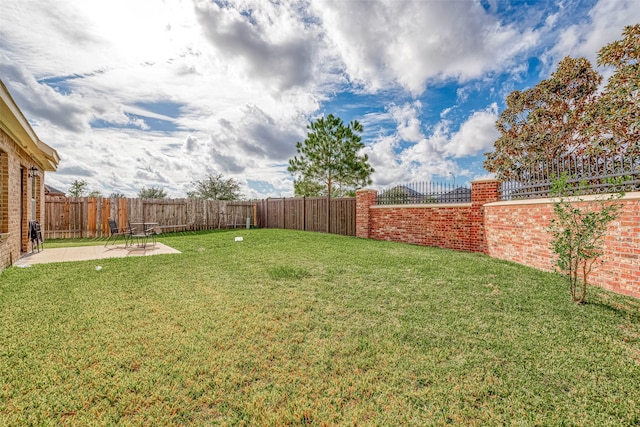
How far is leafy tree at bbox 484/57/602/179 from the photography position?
37.9 feet

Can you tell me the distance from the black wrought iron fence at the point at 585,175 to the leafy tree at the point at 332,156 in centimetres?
1236

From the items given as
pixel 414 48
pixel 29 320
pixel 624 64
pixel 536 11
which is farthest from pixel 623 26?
pixel 29 320

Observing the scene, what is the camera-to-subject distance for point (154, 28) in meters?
6.30

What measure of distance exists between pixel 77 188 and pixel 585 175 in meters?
41.5

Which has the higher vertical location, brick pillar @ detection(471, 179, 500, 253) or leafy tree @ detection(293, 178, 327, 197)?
leafy tree @ detection(293, 178, 327, 197)

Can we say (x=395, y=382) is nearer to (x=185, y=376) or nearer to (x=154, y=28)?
(x=185, y=376)

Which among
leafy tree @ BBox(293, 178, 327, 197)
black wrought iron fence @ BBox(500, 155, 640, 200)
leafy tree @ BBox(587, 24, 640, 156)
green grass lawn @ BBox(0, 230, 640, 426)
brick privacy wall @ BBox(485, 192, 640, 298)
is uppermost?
leafy tree @ BBox(587, 24, 640, 156)

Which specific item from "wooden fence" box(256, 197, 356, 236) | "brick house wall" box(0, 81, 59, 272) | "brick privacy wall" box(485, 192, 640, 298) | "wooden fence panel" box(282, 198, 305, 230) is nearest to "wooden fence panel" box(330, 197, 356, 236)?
"wooden fence" box(256, 197, 356, 236)

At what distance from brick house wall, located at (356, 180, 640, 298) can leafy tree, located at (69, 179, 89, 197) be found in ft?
114

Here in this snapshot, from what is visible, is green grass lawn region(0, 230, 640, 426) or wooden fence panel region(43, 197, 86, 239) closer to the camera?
green grass lawn region(0, 230, 640, 426)

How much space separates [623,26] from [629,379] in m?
10.5

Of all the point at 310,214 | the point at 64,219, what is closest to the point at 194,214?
the point at 64,219

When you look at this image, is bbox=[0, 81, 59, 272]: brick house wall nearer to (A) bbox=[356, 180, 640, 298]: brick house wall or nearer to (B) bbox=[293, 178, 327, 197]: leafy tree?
(A) bbox=[356, 180, 640, 298]: brick house wall

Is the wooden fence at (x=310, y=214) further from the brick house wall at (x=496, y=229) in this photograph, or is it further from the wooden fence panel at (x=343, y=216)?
the brick house wall at (x=496, y=229)
